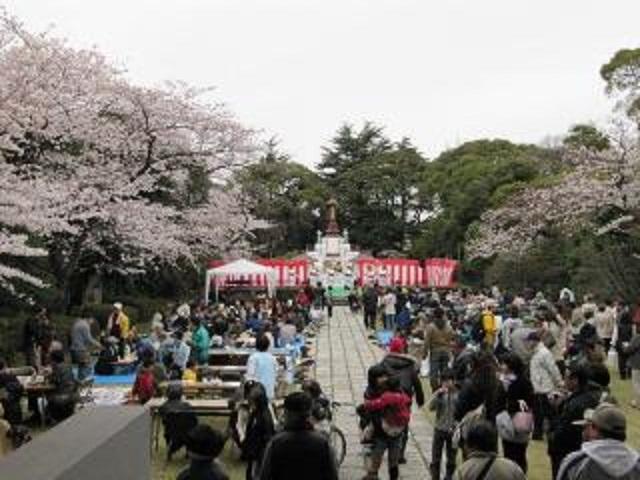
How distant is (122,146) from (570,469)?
2328cm

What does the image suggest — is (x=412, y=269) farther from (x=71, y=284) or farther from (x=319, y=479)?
(x=319, y=479)

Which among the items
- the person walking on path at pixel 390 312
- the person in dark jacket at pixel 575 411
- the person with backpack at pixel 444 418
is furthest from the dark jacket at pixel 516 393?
the person walking on path at pixel 390 312

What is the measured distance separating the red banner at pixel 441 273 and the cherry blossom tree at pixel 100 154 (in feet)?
62.2

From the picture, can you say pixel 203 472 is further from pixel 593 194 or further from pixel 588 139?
pixel 588 139

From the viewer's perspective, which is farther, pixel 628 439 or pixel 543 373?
pixel 628 439

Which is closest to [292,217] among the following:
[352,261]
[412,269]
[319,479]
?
[352,261]

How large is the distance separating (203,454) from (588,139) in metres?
39.4

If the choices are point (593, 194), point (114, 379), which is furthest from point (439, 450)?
point (593, 194)

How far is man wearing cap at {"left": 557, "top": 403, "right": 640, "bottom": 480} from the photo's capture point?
5520 mm

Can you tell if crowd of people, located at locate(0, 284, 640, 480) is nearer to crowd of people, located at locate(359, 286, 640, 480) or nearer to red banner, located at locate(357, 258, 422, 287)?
crowd of people, located at locate(359, 286, 640, 480)

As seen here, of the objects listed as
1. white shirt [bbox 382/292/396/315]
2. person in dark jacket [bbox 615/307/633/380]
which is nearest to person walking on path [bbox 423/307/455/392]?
person in dark jacket [bbox 615/307/633/380]

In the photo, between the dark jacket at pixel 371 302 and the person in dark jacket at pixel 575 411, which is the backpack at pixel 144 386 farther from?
the dark jacket at pixel 371 302

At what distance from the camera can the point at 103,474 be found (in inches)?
221

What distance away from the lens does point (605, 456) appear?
554 cm
